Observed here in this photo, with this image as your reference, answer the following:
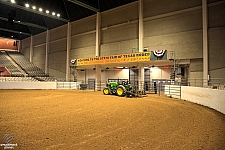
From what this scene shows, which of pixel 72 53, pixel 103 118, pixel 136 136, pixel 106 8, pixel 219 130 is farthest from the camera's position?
pixel 72 53

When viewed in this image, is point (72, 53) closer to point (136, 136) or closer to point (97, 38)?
point (97, 38)

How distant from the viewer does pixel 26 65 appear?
3100 centimetres

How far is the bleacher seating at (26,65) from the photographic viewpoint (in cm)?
2816

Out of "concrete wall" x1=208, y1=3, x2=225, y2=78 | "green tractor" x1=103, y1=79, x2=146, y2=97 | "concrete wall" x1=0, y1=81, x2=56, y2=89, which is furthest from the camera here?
"concrete wall" x1=0, y1=81, x2=56, y2=89

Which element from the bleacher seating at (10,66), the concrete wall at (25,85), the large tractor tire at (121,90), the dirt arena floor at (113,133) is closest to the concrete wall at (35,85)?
the concrete wall at (25,85)

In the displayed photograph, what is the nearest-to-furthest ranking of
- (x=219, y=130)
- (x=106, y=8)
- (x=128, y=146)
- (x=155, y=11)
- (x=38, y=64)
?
(x=128, y=146) → (x=219, y=130) → (x=155, y=11) → (x=106, y=8) → (x=38, y=64)

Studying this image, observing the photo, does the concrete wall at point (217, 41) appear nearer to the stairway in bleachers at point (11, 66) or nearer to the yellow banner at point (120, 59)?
the yellow banner at point (120, 59)

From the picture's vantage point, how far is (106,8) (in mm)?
20703

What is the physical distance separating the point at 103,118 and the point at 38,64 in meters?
30.2

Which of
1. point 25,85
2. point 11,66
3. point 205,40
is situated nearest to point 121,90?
point 205,40

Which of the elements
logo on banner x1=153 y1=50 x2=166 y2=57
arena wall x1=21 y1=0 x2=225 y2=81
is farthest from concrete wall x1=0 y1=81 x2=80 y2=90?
Result: logo on banner x1=153 y1=50 x2=166 y2=57

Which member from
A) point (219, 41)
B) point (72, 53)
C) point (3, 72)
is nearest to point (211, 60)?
point (219, 41)

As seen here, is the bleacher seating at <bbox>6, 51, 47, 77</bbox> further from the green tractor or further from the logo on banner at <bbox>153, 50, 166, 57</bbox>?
the logo on banner at <bbox>153, 50, 166, 57</bbox>

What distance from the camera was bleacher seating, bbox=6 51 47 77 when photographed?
28156mm
